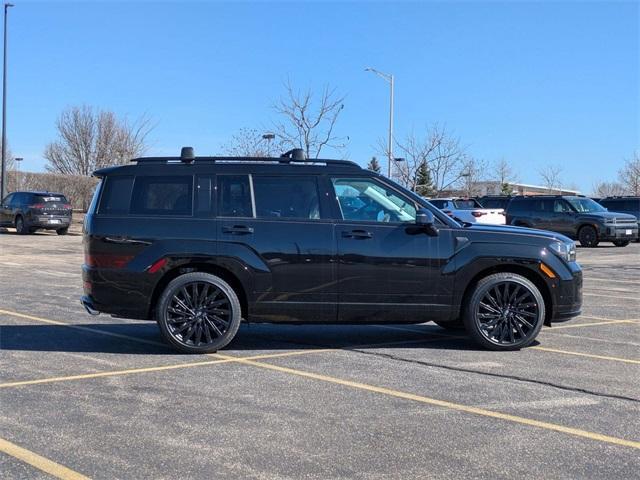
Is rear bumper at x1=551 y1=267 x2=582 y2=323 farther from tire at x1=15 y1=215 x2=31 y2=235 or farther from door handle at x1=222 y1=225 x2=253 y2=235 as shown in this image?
tire at x1=15 y1=215 x2=31 y2=235

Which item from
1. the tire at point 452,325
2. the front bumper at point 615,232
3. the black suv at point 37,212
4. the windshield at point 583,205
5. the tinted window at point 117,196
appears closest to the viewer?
the tinted window at point 117,196

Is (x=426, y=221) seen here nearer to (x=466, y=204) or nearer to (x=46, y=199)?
(x=466, y=204)

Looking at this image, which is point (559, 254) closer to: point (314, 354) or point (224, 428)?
point (314, 354)

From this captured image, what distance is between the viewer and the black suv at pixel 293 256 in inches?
282

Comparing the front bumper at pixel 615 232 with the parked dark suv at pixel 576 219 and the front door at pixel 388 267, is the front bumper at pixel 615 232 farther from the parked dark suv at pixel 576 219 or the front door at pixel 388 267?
the front door at pixel 388 267

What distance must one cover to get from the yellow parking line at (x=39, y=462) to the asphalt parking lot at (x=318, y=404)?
0.04 ft

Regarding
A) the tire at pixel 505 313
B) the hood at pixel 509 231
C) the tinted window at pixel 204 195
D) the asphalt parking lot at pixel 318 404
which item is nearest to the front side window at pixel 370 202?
the hood at pixel 509 231

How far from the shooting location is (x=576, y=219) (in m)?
26.4

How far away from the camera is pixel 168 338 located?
7.15 m

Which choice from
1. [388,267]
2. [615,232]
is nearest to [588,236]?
[615,232]

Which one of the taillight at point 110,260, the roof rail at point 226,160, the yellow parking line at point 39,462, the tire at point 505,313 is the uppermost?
the roof rail at point 226,160

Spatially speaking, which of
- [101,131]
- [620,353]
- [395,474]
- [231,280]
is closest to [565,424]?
[395,474]

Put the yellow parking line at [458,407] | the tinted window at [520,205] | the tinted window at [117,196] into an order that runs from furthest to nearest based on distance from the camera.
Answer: the tinted window at [520,205]
the tinted window at [117,196]
the yellow parking line at [458,407]

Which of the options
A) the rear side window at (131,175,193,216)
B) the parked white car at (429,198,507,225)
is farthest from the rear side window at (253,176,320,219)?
the parked white car at (429,198,507,225)
